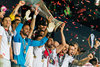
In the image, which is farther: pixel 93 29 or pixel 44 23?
pixel 93 29

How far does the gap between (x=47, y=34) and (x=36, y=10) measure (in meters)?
0.48

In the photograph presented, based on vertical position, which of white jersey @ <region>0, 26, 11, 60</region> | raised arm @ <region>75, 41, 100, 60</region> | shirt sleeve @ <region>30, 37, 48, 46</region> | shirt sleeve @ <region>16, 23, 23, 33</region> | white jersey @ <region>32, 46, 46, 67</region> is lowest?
raised arm @ <region>75, 41, 100, 60</region>

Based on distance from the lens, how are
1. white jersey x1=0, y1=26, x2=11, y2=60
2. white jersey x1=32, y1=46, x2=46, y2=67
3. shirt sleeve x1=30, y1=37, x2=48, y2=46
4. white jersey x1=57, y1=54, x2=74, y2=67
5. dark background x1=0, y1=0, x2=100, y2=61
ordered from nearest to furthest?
white jersey x1=0, y1=26, x2=11, y2=60
shirt sleeve x1=30, y1=37, x2=48, y2=46
white jersey x1=32, y1=46, x2=46, y2=67
white jersey x1=57, y1=54, x2=74, y2=67
dark background x1=0, y1=0, x2=100, y2=61

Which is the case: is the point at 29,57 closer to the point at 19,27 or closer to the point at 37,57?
the point at 37,57

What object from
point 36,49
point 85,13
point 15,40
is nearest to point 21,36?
point 15,40

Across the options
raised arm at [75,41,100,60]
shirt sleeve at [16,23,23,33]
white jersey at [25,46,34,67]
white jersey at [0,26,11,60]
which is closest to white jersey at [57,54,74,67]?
raised arm at [75,41,100,60]

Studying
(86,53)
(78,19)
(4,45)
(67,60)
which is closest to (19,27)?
(4,45)

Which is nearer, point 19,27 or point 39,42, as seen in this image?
point 19,27

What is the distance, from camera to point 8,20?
5.71 metres

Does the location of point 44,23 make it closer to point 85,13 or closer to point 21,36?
point 21,36

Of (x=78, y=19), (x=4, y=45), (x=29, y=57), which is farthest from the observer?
(x=78, y=19)

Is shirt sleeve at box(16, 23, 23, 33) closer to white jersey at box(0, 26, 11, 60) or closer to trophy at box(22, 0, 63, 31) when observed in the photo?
white jersey at box(0, 26, 11, 60)

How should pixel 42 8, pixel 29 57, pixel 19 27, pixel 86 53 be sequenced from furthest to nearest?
pixel 86 53 < pixel 42 8 < pixel 29 57 < pixel 19 27

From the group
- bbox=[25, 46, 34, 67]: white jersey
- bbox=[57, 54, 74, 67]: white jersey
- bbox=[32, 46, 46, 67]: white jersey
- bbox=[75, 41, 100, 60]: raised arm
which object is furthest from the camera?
bbox=[75, 41, 100, 60]: raised arm
